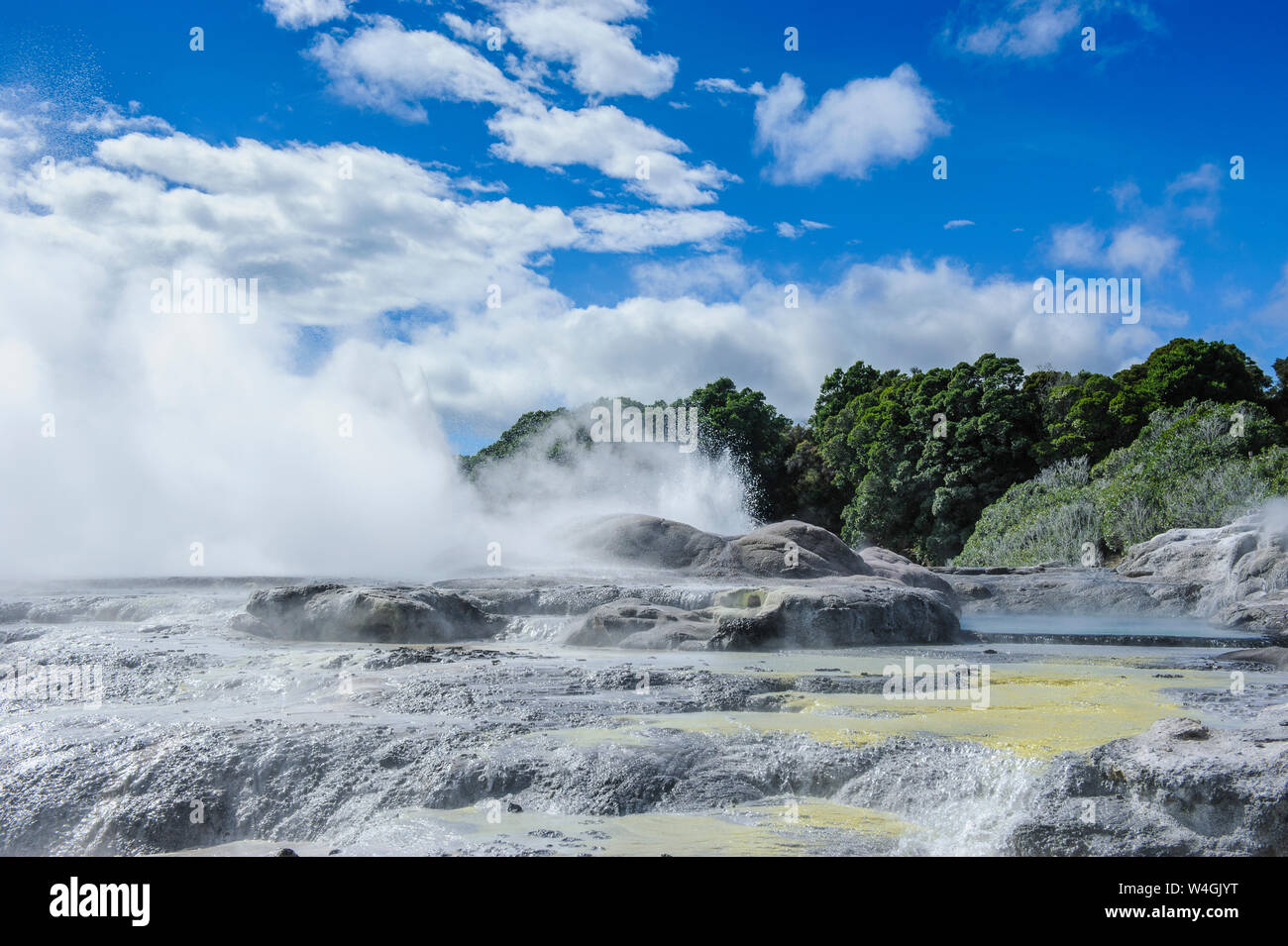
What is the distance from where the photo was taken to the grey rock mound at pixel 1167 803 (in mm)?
3752

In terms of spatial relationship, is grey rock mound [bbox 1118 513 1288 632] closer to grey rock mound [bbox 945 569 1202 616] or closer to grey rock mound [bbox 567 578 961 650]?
grey rock mound [bbox 945 569 1202 616]

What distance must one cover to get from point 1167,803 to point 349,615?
35.1 ft

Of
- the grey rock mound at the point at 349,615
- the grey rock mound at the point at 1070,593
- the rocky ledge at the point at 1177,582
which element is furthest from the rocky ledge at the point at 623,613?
the rocky ledge at the point at 1177,582

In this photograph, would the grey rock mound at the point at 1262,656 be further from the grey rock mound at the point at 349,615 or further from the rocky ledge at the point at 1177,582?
the grey rock mound at the point at 349,615

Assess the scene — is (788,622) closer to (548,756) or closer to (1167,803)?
(548,756)

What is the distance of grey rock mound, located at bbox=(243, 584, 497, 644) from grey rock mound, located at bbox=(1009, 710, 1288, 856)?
9.74 m

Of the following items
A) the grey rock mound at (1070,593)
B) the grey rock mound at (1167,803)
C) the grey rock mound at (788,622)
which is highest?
the grey rock mound at (1167,803)

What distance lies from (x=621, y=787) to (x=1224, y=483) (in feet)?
84.9

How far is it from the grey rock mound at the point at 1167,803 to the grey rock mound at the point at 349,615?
974 cm

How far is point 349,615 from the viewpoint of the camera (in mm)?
12703

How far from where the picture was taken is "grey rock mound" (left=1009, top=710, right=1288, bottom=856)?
3.75 meters

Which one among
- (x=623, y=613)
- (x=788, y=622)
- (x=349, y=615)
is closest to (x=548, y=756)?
(x=623, y=613)
